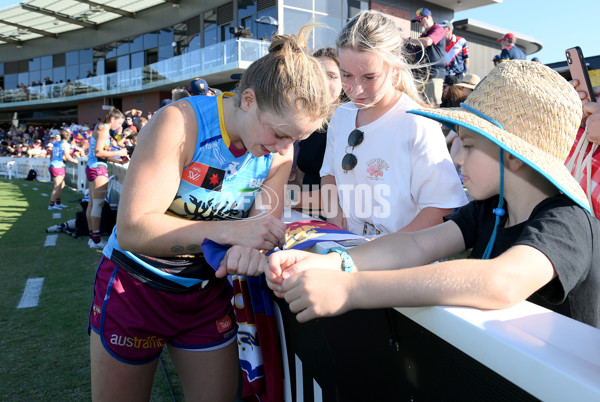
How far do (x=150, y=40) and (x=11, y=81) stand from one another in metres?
19.1

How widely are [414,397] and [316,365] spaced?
59cm

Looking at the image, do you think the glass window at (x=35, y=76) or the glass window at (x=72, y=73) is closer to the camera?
the glass window at (x=72, y=73)

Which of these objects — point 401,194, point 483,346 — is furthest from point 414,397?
point 401,194

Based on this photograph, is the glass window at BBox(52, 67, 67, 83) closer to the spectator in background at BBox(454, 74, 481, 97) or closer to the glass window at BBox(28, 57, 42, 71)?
the glass window at BBox(28, 57, 42, 71)

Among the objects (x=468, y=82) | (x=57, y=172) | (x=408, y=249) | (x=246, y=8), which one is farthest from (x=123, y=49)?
(x=408, y=249)

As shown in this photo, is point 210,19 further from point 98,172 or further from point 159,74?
point 98,172

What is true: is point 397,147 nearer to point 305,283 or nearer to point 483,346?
point 305,283

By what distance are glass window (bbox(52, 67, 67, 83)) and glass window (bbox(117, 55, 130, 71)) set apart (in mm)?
7031

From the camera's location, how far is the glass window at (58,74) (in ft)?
122

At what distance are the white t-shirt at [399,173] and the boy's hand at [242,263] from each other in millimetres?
819

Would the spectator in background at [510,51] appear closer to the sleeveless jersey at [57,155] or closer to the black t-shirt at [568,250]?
the black t-shirt at [568,250]

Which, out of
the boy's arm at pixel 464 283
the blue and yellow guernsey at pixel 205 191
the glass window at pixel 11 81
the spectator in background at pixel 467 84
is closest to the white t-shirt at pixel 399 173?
the blue and yellow guernsey at pixel 205 191

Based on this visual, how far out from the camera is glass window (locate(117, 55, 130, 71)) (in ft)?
107

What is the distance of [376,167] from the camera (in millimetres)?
2109
